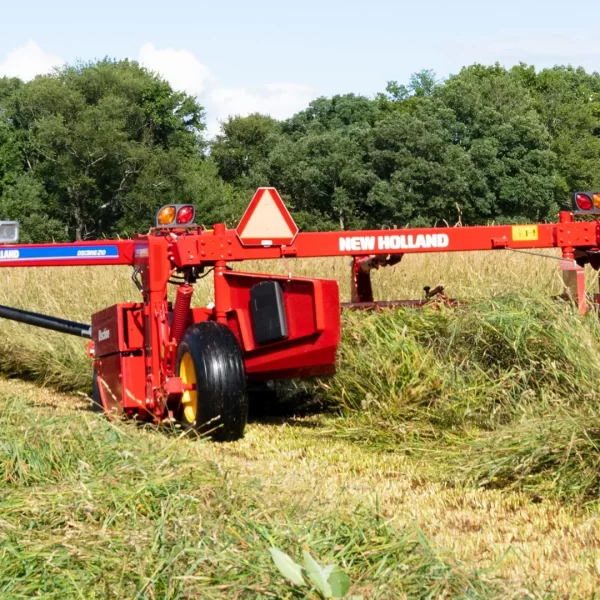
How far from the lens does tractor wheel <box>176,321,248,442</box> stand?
6.39m

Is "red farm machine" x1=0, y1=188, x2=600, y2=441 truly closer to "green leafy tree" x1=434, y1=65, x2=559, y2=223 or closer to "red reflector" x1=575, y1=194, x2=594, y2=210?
"red reflector" x1=575, y1=194, x2=594, y2=210

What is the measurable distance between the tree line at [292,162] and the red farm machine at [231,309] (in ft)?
149

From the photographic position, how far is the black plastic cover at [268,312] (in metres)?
6.66

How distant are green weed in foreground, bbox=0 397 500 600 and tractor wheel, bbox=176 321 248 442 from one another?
83.1 inches

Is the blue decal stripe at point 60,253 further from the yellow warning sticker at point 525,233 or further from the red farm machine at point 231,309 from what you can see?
the yellow warning sticker at point 525,233

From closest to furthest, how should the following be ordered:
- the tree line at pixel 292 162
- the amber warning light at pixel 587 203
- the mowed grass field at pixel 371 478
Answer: the mowed grass field at pixel 371 478
the amber warning light at pixel 587 203
the tree line at pixel 292 162

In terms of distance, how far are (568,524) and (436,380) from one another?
2340 millimetres

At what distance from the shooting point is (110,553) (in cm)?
324

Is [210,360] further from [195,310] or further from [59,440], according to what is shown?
[59,440]

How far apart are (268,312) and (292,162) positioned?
5107cm

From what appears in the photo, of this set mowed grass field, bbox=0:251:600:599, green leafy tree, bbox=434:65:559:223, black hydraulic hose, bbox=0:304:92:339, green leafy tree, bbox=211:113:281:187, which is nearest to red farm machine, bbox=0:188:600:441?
mowed grass field, bbox=0:251:600:599

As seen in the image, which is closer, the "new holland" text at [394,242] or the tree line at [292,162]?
the "new holland" text at [394,242]

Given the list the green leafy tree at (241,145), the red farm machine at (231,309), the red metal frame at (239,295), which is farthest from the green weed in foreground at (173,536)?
the green leafy tree at (241,145)

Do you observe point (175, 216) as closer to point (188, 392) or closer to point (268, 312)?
point (268, 312)
